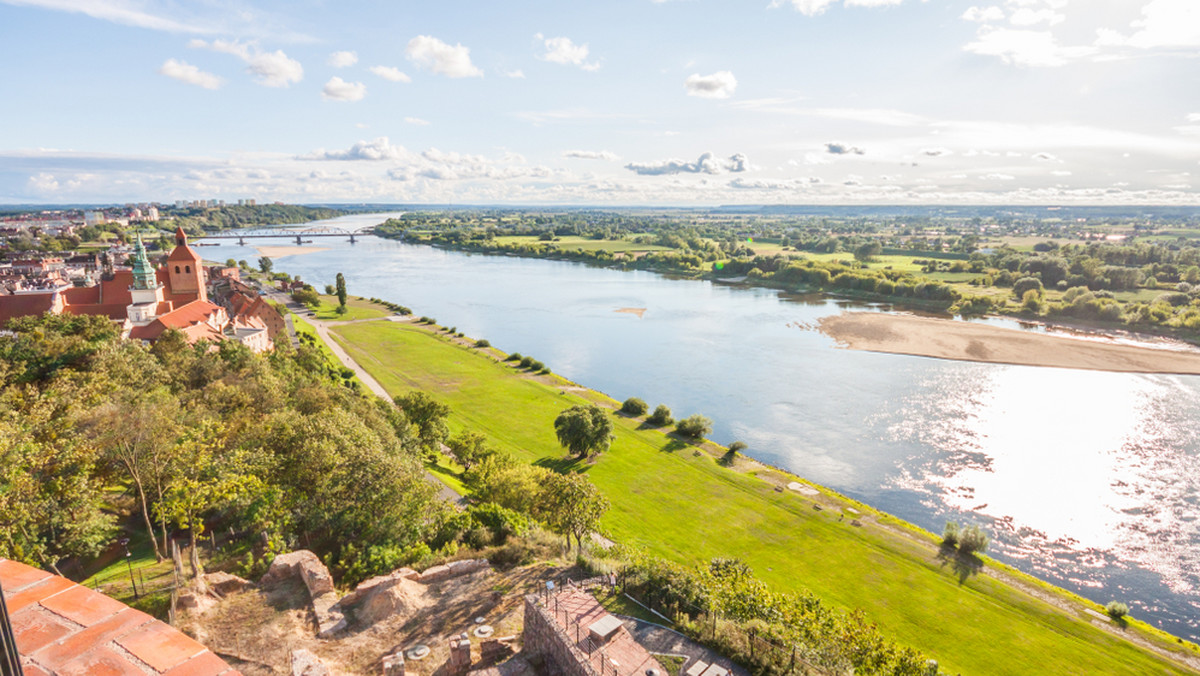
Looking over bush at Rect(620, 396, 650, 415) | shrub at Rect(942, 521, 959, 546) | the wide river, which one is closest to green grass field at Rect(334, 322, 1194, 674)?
shrub at Rect(942, 521, 959, 546)

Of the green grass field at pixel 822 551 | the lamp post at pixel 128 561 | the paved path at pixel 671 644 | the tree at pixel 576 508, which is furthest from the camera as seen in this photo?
the green grass field at pixel 822 551

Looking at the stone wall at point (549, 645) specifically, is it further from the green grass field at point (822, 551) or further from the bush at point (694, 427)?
the bush at point (694, 427)

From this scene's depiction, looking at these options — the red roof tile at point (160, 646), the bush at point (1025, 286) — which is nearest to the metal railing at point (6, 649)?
the red roof tile at point (160, 646)

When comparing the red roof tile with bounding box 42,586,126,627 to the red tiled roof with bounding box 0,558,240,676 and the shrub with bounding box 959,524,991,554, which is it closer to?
the red tiled roof with bounding box 0,558,240,676

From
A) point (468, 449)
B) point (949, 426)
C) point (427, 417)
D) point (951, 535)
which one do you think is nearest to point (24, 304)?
point (427, 417)

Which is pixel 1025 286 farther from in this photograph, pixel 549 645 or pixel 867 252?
pixel 549 645

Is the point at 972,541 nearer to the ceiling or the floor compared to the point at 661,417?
nearer to the floor
